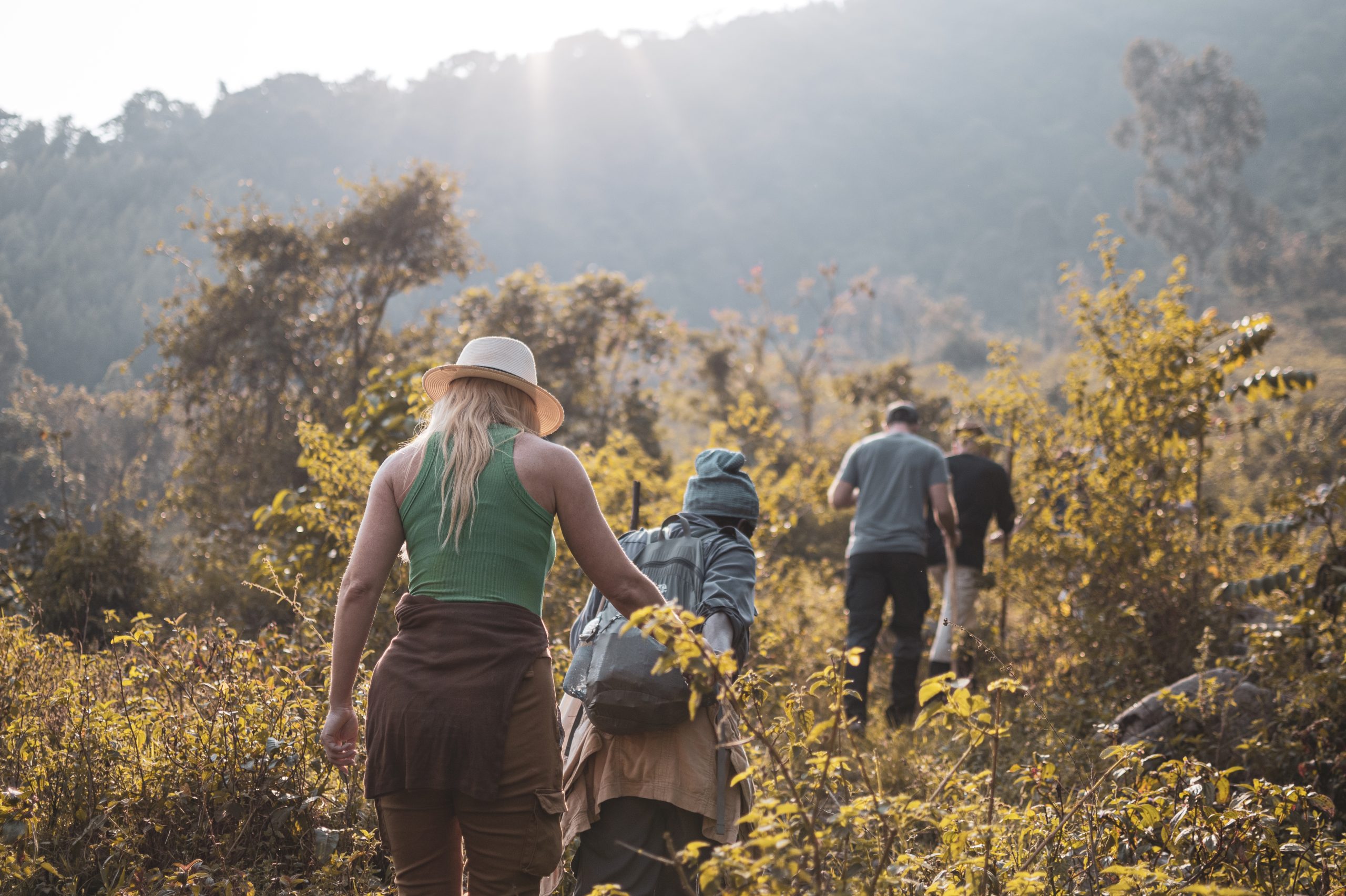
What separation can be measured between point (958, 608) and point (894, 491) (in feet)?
3.57

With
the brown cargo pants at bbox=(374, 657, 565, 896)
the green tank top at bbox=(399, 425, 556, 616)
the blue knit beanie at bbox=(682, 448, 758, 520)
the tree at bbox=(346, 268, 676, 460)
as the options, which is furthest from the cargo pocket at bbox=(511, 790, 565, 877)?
the tree at bbox=(346, 268, 676, 460)

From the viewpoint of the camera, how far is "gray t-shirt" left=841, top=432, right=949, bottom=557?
218 inches

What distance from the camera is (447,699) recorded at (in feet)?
6.74

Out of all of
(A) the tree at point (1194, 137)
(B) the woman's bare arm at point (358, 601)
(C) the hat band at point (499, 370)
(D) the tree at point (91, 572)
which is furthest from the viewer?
(A) the tree at point (1194, 137)

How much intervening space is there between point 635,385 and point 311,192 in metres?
101

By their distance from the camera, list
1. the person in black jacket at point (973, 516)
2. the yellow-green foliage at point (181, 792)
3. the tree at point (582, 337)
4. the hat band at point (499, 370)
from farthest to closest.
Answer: the tree at point (582, 337)
the person in black jacket at point (973, 516)
the yellow-green foliage at point (181, 792)
the hat band at point (499, 370)

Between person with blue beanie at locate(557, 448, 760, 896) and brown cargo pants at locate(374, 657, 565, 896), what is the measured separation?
0.39 meters

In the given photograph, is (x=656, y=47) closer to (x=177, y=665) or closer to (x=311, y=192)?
(x=311, y=192)

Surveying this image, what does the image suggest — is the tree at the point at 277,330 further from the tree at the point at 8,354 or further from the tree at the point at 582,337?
the tree at the point at 8,354

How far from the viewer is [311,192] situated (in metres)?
104

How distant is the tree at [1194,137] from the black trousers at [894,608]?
169 feet

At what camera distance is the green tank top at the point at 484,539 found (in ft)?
6.95

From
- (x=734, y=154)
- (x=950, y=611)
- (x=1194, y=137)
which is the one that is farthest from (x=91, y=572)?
(x=734, y=154)

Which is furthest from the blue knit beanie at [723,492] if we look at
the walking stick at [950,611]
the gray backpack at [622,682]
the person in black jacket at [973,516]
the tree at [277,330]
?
the tree at [277,330]
